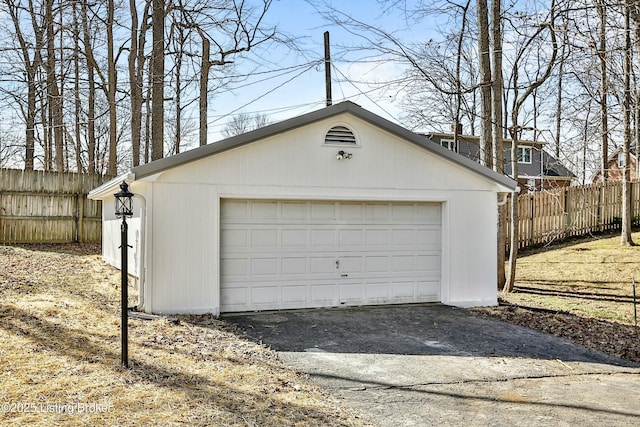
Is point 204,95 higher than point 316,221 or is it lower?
higher

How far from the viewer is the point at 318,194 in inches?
338

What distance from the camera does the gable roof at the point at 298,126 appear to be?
7.47 meters

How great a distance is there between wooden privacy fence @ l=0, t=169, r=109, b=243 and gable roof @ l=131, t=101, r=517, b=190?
383 inches

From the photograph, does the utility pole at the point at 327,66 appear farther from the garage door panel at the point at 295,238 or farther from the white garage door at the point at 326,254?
the garage door panel at the point at 295,238

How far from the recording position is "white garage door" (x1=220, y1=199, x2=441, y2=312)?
328 inches

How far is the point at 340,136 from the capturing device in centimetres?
874

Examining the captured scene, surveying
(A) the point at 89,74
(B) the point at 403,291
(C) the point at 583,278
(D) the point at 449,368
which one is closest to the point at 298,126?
(B) the point at 403,291

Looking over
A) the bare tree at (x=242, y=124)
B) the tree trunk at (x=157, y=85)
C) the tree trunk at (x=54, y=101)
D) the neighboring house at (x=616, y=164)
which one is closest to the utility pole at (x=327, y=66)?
the tree trunk at (x=157, y=85)

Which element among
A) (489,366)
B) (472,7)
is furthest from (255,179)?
(472,7)

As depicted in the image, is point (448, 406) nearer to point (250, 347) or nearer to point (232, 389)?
point (232, 389)

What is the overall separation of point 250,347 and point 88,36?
13.8 meters

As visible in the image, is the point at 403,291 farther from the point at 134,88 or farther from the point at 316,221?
the point at 134,88

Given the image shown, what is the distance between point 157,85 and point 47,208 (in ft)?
16.5

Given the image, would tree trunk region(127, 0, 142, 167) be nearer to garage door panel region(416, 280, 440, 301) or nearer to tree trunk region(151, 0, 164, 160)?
tree trunk region(151, 0, 164, 160)
